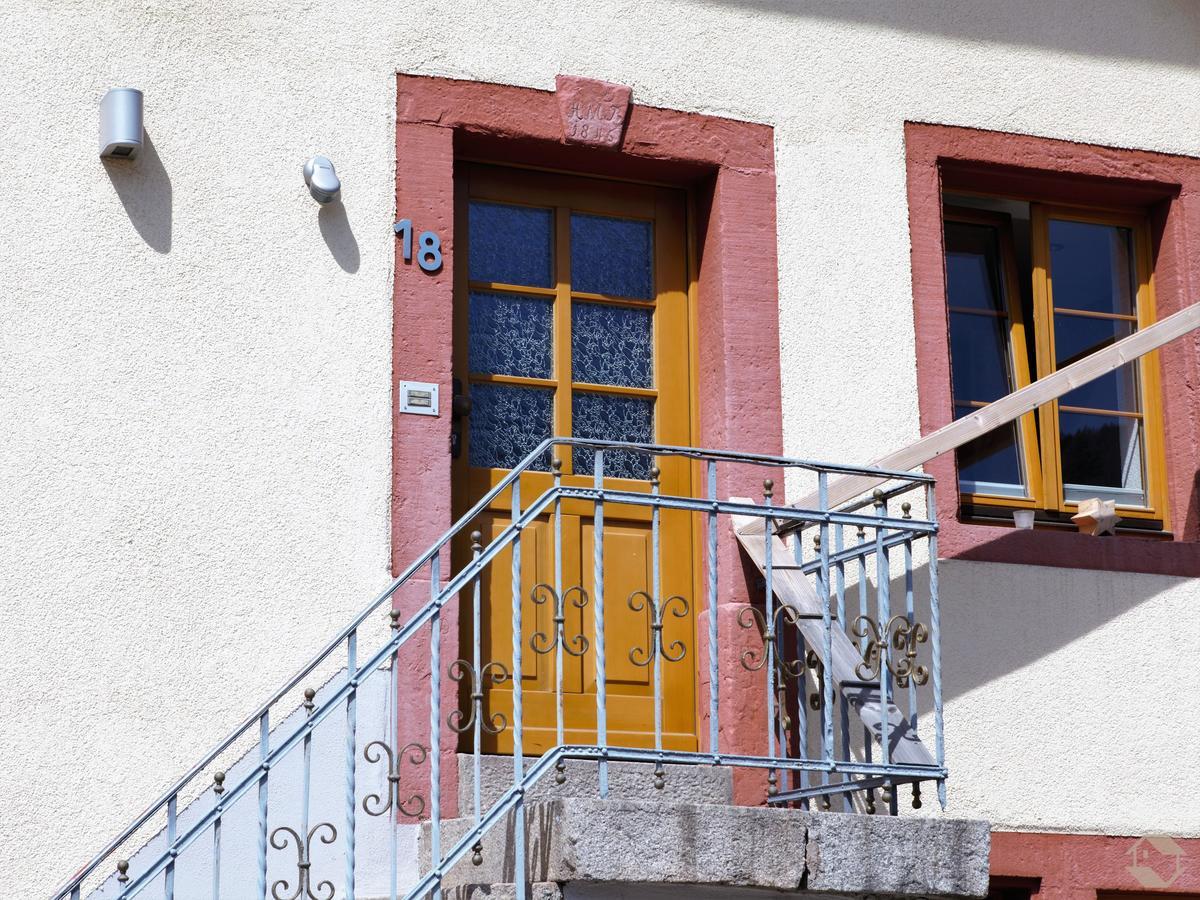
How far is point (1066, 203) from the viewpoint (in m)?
8.05

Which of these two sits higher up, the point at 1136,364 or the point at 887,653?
the point at 1136,364

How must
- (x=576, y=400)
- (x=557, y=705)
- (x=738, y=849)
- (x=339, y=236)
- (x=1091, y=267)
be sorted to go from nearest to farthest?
(x=738, y=849), (x=557, y=705), (x=339, y=236), (x=576, y=400), (x=1091, y=267)

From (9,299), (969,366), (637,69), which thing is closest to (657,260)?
(637,69)

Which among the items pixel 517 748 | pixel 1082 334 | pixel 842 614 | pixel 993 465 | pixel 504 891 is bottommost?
pixel 504 891

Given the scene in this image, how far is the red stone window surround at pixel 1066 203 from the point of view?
7352mm

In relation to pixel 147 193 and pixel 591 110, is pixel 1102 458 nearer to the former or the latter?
pixel 591 110

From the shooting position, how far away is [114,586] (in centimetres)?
629

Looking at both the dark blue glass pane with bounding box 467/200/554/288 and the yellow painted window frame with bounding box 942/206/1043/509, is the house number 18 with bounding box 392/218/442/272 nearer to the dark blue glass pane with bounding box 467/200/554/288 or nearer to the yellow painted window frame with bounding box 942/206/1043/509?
the dark blue glass pane with bounding box 467/200/554/288

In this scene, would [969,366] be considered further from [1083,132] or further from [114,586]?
[114,586]

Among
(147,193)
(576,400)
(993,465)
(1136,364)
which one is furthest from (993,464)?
(147,193)

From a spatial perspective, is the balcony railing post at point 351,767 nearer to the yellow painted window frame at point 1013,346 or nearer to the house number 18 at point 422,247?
the house number 18 at point 422,247

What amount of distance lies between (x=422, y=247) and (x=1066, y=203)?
282 centimetres

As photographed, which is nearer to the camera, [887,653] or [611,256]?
[887,653]

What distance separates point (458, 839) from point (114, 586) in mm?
1397
